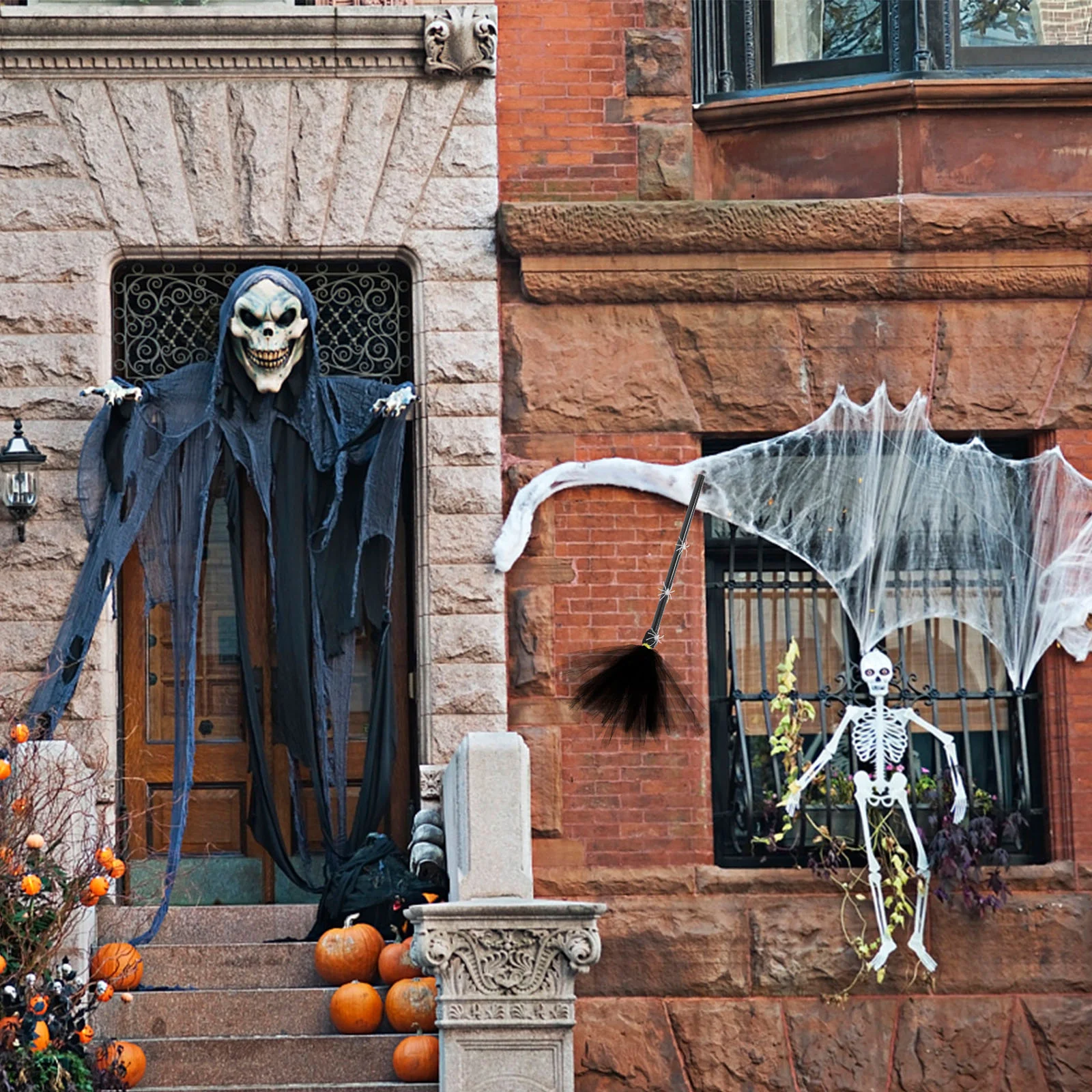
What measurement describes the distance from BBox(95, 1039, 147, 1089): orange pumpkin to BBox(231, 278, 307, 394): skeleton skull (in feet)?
11.6

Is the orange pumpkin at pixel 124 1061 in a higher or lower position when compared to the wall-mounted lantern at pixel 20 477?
lower

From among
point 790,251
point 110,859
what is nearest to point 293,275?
point 790,251

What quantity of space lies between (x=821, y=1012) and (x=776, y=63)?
17.0ft

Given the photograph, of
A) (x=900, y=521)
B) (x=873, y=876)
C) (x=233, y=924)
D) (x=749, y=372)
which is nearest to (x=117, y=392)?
(x=233, y=924)

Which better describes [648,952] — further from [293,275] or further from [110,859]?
[293,275]

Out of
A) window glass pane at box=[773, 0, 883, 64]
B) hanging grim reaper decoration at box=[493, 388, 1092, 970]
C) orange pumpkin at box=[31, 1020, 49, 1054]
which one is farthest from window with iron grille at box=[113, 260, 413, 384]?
orange pumpkin at box=[31, 1020, 49, 1054]

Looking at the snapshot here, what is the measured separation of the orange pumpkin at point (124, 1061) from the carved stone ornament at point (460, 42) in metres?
5.36

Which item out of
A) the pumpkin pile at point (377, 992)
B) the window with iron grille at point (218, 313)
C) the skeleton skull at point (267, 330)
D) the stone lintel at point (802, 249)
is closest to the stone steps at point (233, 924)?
the pumpkin pile at point (377, 992)

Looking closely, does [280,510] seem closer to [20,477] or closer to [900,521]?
[20,477]

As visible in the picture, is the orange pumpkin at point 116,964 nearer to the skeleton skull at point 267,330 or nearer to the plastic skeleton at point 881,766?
the skeleton skull at point 267,330

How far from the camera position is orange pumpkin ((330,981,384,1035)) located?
32.5 feet

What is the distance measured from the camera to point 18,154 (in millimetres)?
11500

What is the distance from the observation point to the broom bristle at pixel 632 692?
1116 centimetres

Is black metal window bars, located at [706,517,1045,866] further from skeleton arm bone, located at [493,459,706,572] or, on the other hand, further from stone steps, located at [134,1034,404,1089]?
stone steps, located at [134,1034,404,1089]
